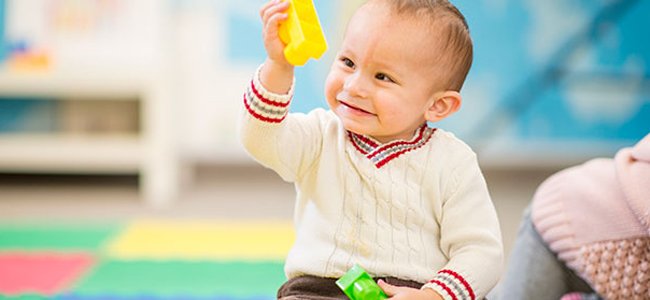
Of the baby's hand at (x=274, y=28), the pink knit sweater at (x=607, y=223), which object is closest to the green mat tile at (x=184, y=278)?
the pink knit sweater at (x=607, y=223)

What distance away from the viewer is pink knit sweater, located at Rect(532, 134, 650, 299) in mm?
946

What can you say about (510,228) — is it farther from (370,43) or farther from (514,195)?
(370,43)

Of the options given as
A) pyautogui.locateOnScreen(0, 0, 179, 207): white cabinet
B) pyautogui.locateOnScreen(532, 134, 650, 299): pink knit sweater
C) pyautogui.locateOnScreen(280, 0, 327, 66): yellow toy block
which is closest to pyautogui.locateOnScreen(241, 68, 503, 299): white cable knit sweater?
pyautogui.locateOnScreen(280, 0, 327, 66): yellow toy block

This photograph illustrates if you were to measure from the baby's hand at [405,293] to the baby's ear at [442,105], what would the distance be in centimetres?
19

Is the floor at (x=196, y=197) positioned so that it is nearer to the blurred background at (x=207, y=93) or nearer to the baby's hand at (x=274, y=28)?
the blurred background at (x=207, y=93)

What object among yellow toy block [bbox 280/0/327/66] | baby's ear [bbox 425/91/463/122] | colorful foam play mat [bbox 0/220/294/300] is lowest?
colorful foam play mat [bbox 0/220/294/300]

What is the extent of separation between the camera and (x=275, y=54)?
2.35 ft

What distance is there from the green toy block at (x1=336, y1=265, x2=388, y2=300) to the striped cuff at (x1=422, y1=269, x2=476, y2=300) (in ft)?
0.22

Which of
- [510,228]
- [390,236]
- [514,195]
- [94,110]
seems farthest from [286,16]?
[94,110]

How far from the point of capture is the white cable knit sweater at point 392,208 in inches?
30.8

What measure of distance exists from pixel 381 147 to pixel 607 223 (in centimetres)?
37

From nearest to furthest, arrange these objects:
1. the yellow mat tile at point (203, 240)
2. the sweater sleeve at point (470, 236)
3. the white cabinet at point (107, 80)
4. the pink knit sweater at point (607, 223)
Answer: the sweater sleeve at point (470, 236) < the pink knit sweater at point (607, 223) < the yellow mat tile at point (203, 240) < the white cabinet at point (107, 80)

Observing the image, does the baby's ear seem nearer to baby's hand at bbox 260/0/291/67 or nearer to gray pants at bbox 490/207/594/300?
baby's hand at bbox 260/0/291/67

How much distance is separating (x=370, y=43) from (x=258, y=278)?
1.13 m
